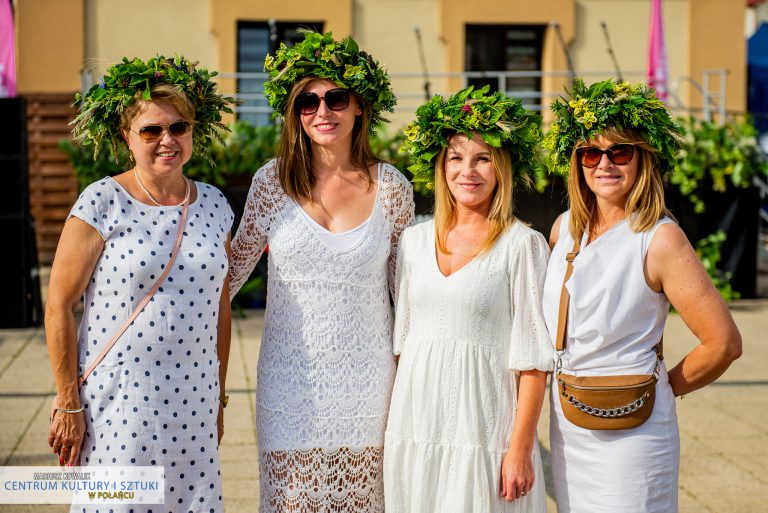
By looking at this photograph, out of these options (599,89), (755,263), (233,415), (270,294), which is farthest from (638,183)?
(755,263)

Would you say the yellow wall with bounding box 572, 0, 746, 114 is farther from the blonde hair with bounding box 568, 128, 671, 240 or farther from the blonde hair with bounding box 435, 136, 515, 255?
the blonde hair with bounding box 568, 128, 671, 240

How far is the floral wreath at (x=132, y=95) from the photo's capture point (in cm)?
312

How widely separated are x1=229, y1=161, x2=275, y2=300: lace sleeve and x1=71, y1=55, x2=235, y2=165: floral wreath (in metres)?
0.26

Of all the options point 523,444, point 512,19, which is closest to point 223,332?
point 523,444

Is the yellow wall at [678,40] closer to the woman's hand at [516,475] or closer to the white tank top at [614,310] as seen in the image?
the white tank top at [614,310]

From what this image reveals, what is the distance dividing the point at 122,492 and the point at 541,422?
142 inches

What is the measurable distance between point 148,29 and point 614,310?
11461 mm

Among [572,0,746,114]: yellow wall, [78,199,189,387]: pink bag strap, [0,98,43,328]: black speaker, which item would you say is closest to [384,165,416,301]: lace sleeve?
[78,199,189,387]: pink bag strap

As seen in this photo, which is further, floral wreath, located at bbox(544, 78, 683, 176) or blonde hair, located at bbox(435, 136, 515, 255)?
blonde hair, located at bbox(435, 136, 515, 255)

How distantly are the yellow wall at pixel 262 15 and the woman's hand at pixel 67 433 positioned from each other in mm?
10502

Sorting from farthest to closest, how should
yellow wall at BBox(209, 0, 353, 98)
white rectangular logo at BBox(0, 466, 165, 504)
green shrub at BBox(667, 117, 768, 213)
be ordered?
yellow wall at BBox(209, 0, 353, 98), green shrub at BBox(667, 117, 768, 213), white rectangular logo at BBox(0, 466, 165, 504)

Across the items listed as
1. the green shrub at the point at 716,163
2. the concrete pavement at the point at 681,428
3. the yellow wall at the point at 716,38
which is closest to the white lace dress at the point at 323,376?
the concrete pavement at the point at 681,428

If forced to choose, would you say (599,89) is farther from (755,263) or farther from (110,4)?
(110,4)

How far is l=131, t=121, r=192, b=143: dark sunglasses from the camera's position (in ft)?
10.1
